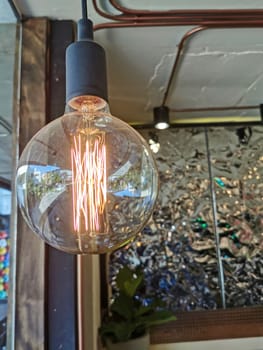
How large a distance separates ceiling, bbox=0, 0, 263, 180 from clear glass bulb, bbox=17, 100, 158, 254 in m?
0.67

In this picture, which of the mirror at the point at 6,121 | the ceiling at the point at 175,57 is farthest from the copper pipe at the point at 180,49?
the mirror at the point at 6,121

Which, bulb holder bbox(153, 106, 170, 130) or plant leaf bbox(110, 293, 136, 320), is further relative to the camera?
bulb holder bbox(153, 106, 170, 130)

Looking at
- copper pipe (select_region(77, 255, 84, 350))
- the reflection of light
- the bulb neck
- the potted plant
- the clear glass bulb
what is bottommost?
the potted plant

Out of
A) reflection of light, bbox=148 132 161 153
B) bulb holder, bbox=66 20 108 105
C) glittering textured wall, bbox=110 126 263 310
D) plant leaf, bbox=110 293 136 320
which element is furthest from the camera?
reflection of light, bbox=148 132 161 153

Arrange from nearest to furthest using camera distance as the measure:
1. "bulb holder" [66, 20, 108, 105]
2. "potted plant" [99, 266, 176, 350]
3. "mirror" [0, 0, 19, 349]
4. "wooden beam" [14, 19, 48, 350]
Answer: "bulb holder" [66, 20, 108, 105] < "wooden beam" [14, 19, 48, 350] < "mirror" [0, 0, 19, 349] < "potted plant" [99, 266, 176, 350]

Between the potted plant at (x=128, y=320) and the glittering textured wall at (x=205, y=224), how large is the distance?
1.26 ft

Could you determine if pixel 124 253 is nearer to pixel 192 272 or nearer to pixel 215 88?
pixel 192 272

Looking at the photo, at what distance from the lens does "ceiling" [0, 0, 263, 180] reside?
3.97 ft

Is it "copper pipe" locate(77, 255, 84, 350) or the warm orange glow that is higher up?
the warm orange glow

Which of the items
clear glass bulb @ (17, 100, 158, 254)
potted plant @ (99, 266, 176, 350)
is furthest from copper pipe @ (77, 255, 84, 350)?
potted plant @ (99, 266, 176, 350)

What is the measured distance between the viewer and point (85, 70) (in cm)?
63

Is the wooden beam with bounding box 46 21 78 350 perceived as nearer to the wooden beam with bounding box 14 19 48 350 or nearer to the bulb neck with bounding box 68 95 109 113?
the wooden beam with bounding box 14 19 48 350

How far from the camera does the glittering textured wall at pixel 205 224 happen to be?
2379 millimetres

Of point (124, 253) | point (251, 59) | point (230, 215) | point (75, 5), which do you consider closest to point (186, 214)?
point (230, 215)
